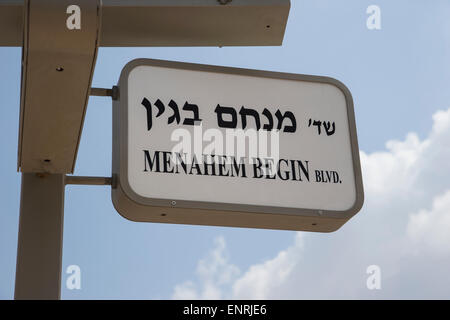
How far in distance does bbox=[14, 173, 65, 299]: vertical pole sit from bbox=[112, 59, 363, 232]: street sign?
0.74ft

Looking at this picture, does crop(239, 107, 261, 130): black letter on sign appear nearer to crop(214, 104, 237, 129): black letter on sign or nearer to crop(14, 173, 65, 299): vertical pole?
crop(214, 104, 237, 129): black letter on sign

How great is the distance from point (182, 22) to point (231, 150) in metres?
0.39

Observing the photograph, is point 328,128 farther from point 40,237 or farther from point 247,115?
point 40,237

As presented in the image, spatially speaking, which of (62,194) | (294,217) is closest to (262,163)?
(294,217)

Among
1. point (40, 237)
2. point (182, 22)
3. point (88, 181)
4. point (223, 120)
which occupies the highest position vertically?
point (182, 22)

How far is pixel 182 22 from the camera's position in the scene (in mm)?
2449

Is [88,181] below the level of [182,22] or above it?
below

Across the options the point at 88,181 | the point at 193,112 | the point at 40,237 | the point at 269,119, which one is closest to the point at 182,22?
the point at 193,112

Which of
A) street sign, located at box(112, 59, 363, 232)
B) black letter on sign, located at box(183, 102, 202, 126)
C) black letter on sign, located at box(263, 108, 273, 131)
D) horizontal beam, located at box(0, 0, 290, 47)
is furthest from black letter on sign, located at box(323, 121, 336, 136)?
black letter on sign, located at box(183, 102, 202, 126)

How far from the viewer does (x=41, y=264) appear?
92.3 inches

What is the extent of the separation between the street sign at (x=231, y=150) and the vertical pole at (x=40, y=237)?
225mm

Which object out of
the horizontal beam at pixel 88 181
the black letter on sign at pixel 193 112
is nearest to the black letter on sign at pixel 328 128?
the black letter on sign at pixel 193 112

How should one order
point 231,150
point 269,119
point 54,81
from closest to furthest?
point 54,81
point 231,150
point 269,119

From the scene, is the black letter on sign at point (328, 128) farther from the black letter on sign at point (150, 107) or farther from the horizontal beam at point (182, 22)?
the black letter on sign at point (150, 107)
